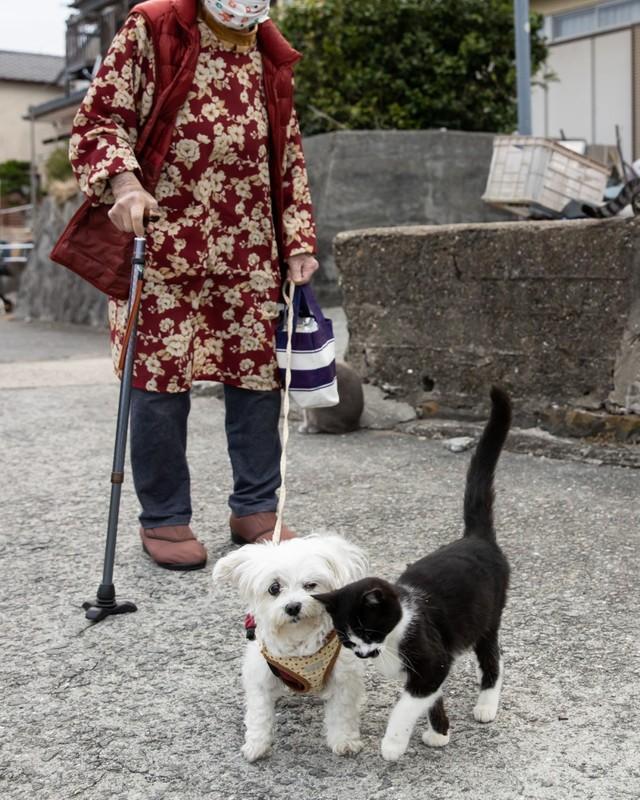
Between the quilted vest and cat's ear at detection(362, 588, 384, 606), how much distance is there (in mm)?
1733

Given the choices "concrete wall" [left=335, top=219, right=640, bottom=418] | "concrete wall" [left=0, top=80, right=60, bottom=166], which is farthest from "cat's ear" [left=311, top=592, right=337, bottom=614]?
"concrete wall" [left=0, top=80, right=60, bottom=166]

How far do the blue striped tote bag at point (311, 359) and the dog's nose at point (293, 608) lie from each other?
54.7 inches

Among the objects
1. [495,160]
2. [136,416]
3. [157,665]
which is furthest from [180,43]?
[495,160]

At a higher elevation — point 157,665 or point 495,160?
point 495,160

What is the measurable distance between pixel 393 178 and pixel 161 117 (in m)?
6.00

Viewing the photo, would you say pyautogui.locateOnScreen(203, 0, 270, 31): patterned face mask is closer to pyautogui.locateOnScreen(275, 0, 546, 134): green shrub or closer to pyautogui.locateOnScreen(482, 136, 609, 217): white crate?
pyautogui.locateOnScreen(482, 136, 609, 217): white crate

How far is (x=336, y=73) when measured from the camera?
32.5ft

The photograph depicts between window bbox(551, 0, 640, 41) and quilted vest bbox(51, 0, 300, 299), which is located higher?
window bbox(551, 0, 640, 41)

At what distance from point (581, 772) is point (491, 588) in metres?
0.45

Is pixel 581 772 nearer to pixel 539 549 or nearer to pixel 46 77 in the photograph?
pixel 539 549

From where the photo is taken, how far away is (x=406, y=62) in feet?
31.3

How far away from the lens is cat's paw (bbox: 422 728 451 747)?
7.43ft

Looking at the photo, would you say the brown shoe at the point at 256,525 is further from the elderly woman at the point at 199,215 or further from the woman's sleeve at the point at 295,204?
the woman's sleeve at the point at 295,204

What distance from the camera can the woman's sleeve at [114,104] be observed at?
321 cm
